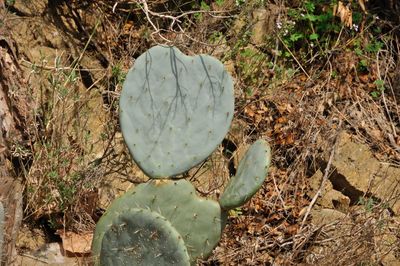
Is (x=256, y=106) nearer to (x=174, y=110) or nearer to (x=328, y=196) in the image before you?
(x=328, y=196)

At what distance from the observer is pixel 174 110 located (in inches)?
150

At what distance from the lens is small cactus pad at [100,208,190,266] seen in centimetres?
350

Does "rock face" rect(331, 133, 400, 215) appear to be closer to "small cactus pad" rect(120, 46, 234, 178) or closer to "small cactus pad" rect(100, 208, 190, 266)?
"small cactus pad" rect(120, 46, 234, 178)

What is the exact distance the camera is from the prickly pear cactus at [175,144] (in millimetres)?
3711

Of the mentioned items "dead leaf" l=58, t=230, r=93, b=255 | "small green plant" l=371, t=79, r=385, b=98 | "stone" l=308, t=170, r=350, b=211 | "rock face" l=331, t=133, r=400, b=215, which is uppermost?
"small green plant" l=371, t=79, r=385, b=98

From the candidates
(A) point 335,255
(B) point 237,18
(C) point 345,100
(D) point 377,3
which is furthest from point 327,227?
(D) point 377,3

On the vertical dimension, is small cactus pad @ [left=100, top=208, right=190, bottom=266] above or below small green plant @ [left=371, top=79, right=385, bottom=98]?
above

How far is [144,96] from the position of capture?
386 centimetres

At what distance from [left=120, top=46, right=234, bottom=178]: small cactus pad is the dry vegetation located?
33.8 inches

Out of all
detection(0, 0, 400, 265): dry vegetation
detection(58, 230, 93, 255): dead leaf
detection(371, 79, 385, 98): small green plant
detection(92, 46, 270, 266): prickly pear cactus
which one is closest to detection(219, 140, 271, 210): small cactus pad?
detection(92, 46, 270, 266): prickly pear cactus

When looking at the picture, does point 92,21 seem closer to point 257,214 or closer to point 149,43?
point 149,43

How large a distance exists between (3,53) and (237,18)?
1621mm

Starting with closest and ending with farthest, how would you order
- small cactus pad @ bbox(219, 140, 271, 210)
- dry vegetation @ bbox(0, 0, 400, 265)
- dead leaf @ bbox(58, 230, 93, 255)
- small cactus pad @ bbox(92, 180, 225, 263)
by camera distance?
small cactus pad @ bbox(219, 140, 271, 210)
small cactus pad @ bbox(92, 180, 225, 263)
dead leaf @ bbox(58, 230, 93, 255)
dry vegetation @ bbox(0, 0, 400, 265)

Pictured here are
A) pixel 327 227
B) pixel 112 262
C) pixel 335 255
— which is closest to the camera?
pixel 112 262
